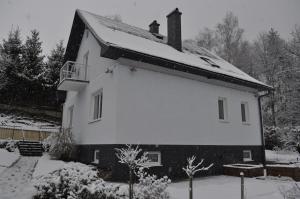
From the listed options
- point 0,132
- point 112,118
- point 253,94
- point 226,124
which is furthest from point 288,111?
point 0,132

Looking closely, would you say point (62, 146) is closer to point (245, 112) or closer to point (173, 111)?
point (173, 111)

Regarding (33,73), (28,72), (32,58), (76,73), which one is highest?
(32,58)

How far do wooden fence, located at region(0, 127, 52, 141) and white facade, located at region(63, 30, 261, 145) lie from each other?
794 cm

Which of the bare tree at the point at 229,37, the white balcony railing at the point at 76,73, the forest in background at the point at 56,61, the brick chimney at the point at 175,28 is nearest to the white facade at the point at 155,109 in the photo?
the white balcony railing at the point at 76,73

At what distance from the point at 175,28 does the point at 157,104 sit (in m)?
5.58

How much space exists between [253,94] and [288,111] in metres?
5.14

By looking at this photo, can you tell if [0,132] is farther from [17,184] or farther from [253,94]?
[253,94]

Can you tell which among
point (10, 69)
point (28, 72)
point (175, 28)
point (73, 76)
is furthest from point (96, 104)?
point (10, 69)

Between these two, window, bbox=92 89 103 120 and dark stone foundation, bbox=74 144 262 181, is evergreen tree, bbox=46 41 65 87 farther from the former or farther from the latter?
window, bbox=92 89 103 120

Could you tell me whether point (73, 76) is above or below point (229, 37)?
below

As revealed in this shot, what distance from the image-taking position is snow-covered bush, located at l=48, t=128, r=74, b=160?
12445 millimetres

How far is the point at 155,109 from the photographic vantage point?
9.88 metres

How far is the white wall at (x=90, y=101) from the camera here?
30.9 ft

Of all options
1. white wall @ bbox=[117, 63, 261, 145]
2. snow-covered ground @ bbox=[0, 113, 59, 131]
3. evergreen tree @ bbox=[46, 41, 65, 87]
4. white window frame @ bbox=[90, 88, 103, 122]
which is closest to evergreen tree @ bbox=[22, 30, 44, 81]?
evergreen tree @ bbox=[46, 41, 65, 87]
